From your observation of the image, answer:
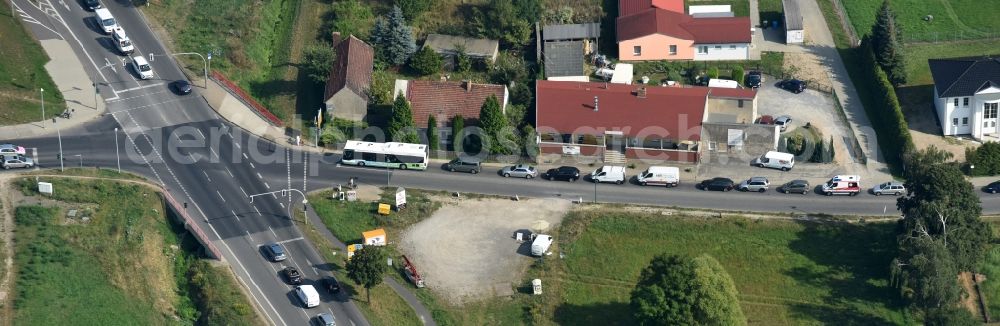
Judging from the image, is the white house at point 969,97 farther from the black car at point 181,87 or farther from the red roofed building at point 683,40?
the black car at point 181,87

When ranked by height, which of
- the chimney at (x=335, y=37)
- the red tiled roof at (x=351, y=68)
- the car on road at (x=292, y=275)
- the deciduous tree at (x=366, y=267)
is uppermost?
the chimney at (x=335, y=37)

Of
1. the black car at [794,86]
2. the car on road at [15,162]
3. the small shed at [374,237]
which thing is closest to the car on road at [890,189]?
the black car at [794,86]

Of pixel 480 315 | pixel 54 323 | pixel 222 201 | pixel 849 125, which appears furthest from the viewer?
pixel 849 125

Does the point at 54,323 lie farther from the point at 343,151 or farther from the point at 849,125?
the point at 849,125

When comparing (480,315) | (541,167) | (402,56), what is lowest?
(480,315)

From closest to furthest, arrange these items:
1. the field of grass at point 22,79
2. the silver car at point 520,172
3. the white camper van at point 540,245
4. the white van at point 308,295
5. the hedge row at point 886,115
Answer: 1. the white van at point 308,295
2. the white camper van at point 540,245
3. the silver car at point 520,172
4. the hedge row at point 886,115
5. the field of grass at point 22,79

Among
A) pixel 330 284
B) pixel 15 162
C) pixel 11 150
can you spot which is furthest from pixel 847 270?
pixel 11 150

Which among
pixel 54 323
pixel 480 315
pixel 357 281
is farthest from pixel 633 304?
pixel 54 323
